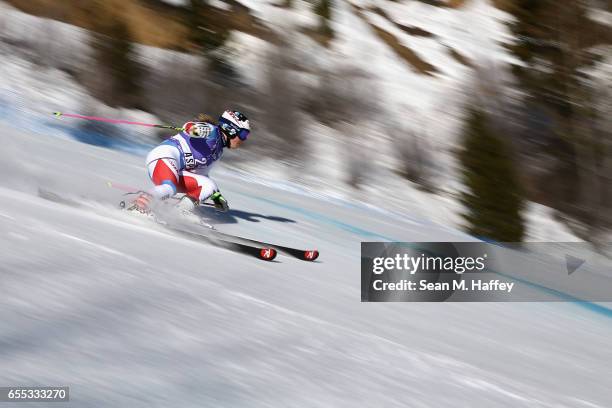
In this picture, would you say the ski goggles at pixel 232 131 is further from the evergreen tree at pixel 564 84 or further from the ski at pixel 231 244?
the evergreen tree at pixel 564 84

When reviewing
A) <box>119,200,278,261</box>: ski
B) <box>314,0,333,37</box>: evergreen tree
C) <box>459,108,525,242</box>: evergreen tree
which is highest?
<box>119,200,278,261</box>: ski

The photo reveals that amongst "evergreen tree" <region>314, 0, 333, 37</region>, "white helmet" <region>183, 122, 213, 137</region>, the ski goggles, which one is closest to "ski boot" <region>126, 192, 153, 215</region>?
"white helmet" <region>183, 122, 213, 137</region>

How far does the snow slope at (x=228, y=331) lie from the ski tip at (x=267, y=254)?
8 cm

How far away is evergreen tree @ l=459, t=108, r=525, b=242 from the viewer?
1709cm

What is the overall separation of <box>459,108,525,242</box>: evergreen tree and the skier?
10.8 metres

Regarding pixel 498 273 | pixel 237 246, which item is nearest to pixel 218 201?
pixel 237 246

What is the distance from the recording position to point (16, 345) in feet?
9.16

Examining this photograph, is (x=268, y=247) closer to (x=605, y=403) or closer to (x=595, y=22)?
(x=605, y=403)

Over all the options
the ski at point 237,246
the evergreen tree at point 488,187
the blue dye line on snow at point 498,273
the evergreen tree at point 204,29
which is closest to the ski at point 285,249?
the ski at point 237,246

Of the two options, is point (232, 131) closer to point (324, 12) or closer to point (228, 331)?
point (228, 331)

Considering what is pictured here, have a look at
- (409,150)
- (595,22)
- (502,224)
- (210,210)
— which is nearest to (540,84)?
(595,22)

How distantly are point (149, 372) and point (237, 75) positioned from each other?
18553 mm

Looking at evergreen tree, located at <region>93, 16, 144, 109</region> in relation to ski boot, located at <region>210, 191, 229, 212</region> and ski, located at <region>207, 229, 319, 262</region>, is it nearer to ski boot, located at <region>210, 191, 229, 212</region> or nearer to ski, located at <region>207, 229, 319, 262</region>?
ski boot, located at <region>210, 191, 229, 212</region>

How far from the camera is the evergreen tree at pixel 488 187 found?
1709cm
